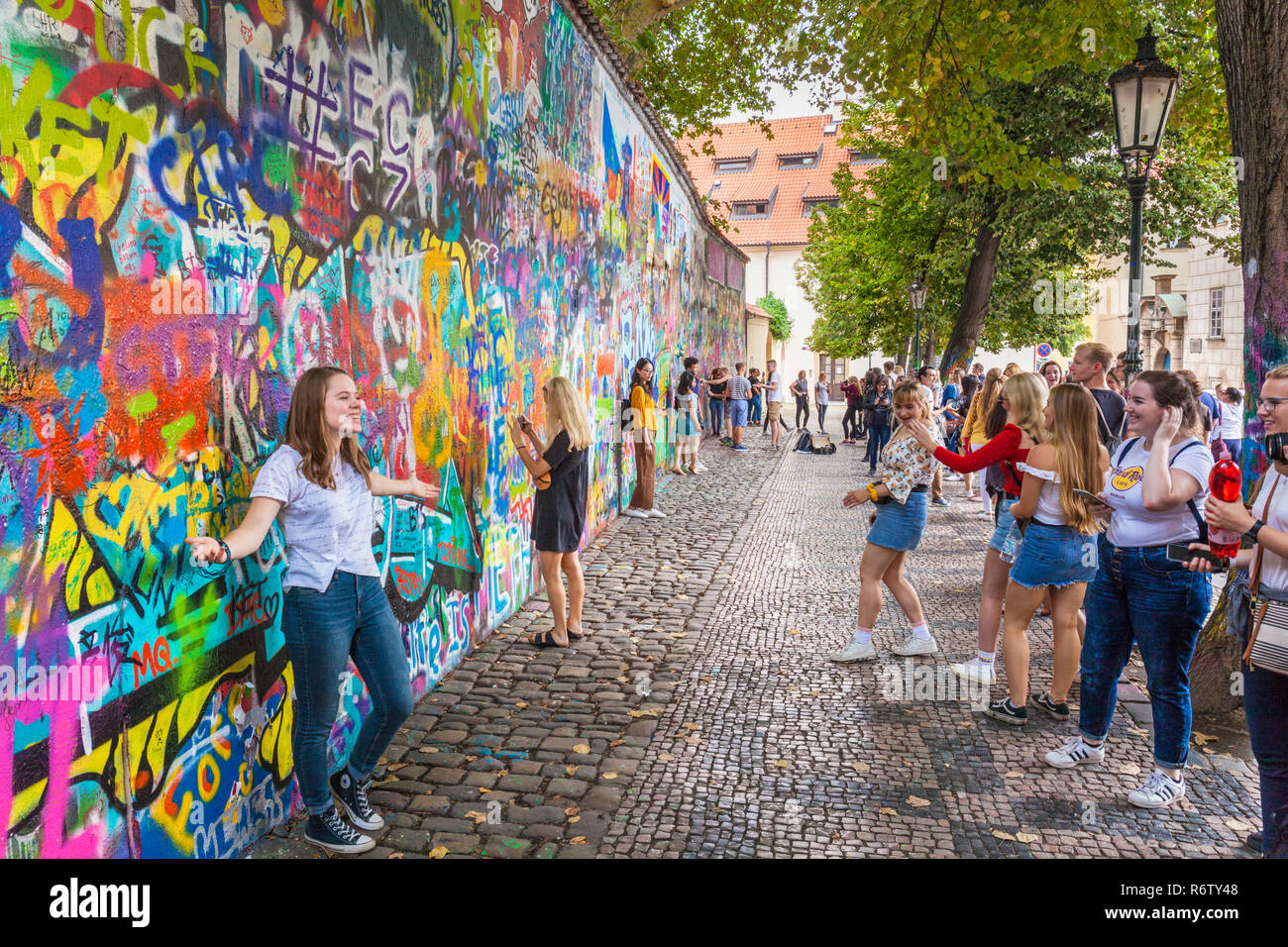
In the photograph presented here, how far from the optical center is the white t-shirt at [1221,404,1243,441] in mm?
13414

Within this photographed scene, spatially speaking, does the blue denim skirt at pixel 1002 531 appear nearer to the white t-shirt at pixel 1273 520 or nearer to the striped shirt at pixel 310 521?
the white t-shirt at pixel 1273 520

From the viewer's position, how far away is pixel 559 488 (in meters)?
6.54

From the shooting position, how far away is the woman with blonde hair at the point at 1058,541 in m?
5.06

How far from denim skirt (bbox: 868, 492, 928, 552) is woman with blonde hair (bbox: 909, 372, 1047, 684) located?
432 mm

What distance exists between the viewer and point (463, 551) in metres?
6.36

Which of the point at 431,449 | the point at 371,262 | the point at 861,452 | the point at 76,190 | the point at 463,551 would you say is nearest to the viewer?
the point at 76,190

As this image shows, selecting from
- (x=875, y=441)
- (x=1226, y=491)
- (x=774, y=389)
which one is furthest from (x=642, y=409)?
(x=774, y=389)

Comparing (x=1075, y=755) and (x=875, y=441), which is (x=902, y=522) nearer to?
(x=1075, y=755)

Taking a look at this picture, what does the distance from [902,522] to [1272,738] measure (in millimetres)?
3004

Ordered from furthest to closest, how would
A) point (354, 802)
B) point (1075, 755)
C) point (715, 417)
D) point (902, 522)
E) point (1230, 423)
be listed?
1. point (715, 417)
2. point (1230, 423)
3. point (902, 522)
4. point (1075, 755)
5. point (354, 802)

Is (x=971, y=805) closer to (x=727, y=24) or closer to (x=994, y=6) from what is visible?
(x=994, y=6)
